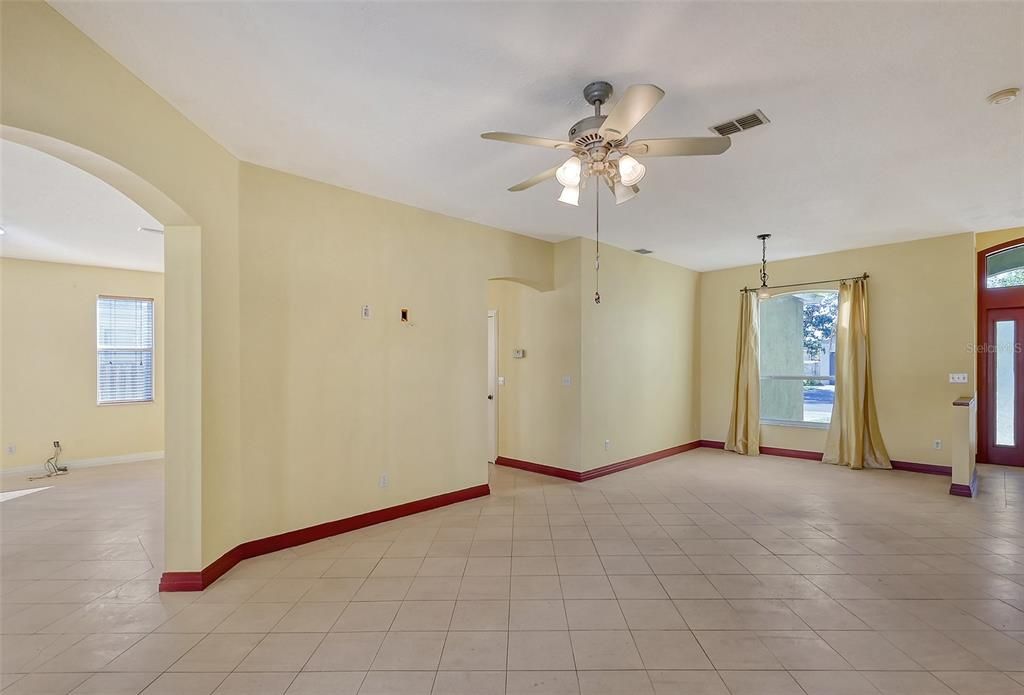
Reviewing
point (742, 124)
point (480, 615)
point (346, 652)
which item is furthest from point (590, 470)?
point (742, 124)

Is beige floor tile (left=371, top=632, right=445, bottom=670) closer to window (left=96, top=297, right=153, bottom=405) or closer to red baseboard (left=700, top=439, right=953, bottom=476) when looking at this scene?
red baseboard (left=700, top=439, right=953, bottom=476)

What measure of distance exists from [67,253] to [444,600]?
22.1 ft

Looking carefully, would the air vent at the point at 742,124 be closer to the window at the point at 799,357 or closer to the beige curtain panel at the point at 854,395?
the beige curtain panel at the point at 854,395

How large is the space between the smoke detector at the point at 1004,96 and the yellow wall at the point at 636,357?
11.3ft

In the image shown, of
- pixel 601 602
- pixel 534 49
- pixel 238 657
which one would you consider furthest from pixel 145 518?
pixel 534 49

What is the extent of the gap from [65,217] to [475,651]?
5.51 metres

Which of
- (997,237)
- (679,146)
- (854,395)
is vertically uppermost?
(997,237)

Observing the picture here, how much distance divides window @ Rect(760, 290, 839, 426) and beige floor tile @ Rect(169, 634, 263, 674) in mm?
7147

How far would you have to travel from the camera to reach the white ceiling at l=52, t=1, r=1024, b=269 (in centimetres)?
188

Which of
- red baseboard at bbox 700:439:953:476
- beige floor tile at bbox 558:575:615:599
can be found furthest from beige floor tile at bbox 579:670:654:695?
red baseboard at bbox 700:439:953:476

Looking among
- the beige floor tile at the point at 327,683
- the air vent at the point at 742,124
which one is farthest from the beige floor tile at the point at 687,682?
the air vent at the point at 742,124

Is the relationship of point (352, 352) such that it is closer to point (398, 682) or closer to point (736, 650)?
point (398, 682)

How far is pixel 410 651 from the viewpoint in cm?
221

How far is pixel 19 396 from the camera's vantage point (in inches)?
228
